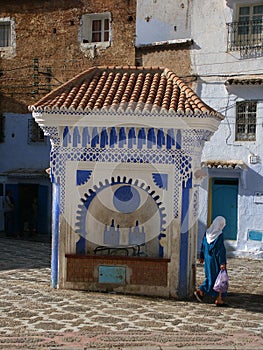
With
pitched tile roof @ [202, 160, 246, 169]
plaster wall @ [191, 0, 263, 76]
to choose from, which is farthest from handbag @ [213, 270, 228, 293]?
plaster wall @ [191, 0, 263, 76]

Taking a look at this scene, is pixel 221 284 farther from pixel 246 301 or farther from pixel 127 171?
pixel 127 171

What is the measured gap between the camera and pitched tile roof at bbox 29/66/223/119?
10.4m

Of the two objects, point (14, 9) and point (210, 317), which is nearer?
point (210, 317)

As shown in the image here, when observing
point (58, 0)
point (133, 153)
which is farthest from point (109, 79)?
point (58, 0)

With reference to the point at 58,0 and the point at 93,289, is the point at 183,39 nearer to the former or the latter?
the point at 58,0

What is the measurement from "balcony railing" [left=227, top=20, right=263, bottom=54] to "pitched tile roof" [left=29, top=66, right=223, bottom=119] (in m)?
5.20

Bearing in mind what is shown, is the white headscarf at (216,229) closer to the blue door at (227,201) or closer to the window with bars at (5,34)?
the blue door at (227,201)

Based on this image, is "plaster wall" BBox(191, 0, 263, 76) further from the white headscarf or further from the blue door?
the white headscarf

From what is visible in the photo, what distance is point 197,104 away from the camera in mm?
10484

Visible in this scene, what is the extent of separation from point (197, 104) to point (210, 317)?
352cm

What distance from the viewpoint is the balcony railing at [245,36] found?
54.1 ft

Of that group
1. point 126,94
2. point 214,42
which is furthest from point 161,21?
point 126,94

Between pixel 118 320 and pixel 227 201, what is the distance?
859 cm

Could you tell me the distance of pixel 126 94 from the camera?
1102 centimetres
